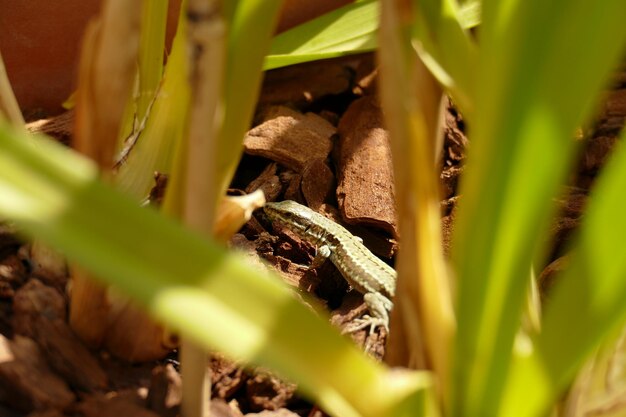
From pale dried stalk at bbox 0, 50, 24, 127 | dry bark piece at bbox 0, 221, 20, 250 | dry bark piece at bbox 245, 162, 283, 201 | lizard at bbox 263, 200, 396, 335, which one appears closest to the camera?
pale dried stalk at bbox 0, 50, 24, 127

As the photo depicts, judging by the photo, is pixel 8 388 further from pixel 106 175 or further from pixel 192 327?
pixel 192 327

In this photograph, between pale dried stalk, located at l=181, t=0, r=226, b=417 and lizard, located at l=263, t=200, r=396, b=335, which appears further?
lizard, located at l=263, t=200, r=396, b=335

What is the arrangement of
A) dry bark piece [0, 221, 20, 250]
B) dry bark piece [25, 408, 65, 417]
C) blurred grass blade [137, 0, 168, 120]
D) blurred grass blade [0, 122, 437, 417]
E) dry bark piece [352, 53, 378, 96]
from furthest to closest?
1. dry bark piece [352, 53, 378, 96]
2. blurred grass blade [137, 0, 168, 120]
3. dry bark piece [0, 221, 20, 250]
4. dry bark piece [25, 408, 65, 417]
5. blurred grass blade [0, 122, 437, 417]

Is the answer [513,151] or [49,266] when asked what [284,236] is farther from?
[513,151]

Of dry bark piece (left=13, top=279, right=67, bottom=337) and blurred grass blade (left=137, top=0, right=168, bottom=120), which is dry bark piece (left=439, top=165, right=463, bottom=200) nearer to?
blurred grass blade (left=137, top=0, right=168, bottom=120)

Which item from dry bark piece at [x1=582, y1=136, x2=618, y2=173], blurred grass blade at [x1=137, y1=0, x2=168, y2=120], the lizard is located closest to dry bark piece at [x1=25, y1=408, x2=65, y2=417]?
blurred grass blade at [x1=137, y1=0, x2=168, y2=120]

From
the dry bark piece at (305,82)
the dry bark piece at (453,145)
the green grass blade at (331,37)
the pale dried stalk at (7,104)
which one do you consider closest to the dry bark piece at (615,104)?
the dry bark piece at (453,145)

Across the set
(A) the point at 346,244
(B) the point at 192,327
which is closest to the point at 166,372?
(B) the point at 192,327

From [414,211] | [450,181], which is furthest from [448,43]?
[450,181]
